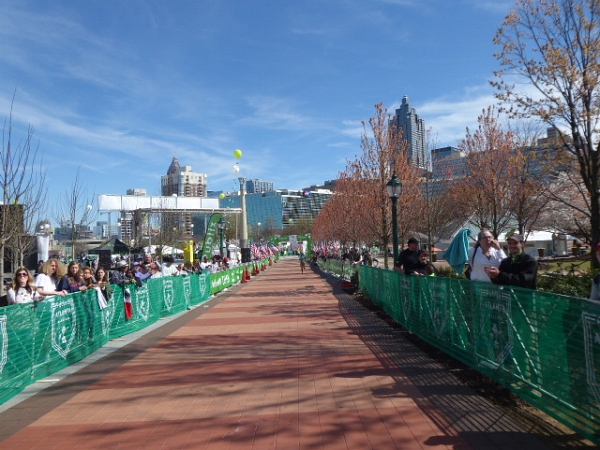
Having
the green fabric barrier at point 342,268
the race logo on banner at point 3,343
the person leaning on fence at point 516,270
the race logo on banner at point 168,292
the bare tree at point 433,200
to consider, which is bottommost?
the green fabric barrier at point 342,268

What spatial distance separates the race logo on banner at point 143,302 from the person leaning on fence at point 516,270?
28.3ft

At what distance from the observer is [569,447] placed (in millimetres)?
4289

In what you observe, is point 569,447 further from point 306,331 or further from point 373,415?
point 306,331

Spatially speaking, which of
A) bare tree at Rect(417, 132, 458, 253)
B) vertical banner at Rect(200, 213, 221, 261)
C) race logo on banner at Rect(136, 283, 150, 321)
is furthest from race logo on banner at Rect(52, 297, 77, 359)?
vertical banner at Rect(200, 213, 221, 261)

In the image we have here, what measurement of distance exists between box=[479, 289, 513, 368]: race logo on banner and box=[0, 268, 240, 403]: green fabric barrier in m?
5.62

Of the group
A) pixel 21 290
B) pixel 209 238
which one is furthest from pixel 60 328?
pixel 209 238

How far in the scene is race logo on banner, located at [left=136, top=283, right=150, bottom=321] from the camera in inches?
489

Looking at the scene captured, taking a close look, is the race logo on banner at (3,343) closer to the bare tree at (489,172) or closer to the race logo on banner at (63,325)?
the race logo on banner at (63,325)

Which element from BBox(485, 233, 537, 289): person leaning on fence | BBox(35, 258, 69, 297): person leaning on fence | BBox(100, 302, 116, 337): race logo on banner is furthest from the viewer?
BBox(100, 302, 116, 337): race logo on banner

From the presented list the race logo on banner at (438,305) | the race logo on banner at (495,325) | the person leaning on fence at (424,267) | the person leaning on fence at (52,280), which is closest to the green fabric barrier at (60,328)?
the person leaning on fence at (52,280)

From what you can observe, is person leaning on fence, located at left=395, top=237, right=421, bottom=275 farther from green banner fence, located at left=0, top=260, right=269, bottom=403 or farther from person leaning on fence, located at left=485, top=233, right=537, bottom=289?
green banner fence, located at left=0, top=260, right=269, bottom=403

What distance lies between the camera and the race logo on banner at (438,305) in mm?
7883

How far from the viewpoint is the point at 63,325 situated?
Answer: 26.6ft

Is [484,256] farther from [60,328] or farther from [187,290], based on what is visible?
[187,290]
